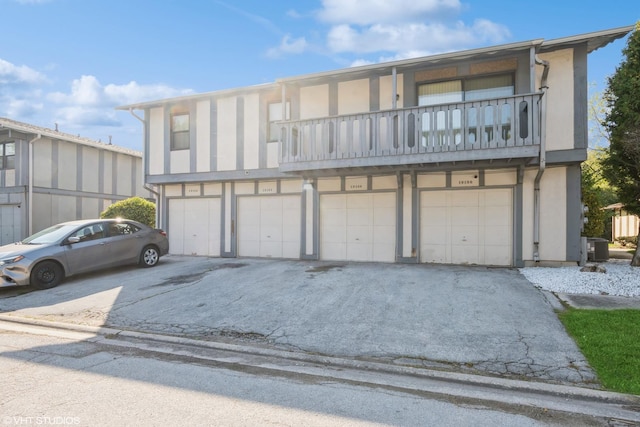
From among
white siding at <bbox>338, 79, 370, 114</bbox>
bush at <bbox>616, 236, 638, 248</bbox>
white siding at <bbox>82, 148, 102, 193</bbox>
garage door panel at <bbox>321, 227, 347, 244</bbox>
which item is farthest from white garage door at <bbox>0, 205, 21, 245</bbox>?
bush at <bbox>616, 236, 638, 248</bbox>

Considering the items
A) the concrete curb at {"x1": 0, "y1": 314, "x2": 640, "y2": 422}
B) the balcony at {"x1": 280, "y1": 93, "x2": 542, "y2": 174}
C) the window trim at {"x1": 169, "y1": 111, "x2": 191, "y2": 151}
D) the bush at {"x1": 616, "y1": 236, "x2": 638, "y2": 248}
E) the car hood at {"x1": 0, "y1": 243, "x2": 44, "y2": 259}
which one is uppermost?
the window trim at {"x1": 169, "y1": 111, "x2": 191, "y2": 151}

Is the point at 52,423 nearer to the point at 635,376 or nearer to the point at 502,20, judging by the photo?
the point at 635,376

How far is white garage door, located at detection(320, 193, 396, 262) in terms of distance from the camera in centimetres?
1151

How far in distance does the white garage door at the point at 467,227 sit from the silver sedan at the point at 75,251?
7.89 m

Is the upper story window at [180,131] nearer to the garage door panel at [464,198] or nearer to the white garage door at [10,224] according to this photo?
the white garage door at [10,224]

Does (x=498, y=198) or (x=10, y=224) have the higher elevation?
(x=498, y=198)

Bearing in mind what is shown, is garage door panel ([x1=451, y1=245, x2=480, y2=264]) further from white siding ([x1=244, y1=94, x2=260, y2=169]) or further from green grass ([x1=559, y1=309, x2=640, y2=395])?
white siding ([x1=244, y1=94, x2=260, y2=169])

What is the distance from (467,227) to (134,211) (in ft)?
39.8

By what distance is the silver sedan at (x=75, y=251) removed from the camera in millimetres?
8586

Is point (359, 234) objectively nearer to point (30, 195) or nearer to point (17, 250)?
point (17, 250)

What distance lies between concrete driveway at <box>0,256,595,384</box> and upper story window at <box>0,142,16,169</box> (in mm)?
11906

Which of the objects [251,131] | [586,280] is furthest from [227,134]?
[586,280]

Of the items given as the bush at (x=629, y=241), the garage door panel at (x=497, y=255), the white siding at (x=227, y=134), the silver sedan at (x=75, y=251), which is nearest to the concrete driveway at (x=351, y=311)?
the silver sedan at (x=75, y=251)

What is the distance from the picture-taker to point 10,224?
58.0 feet
